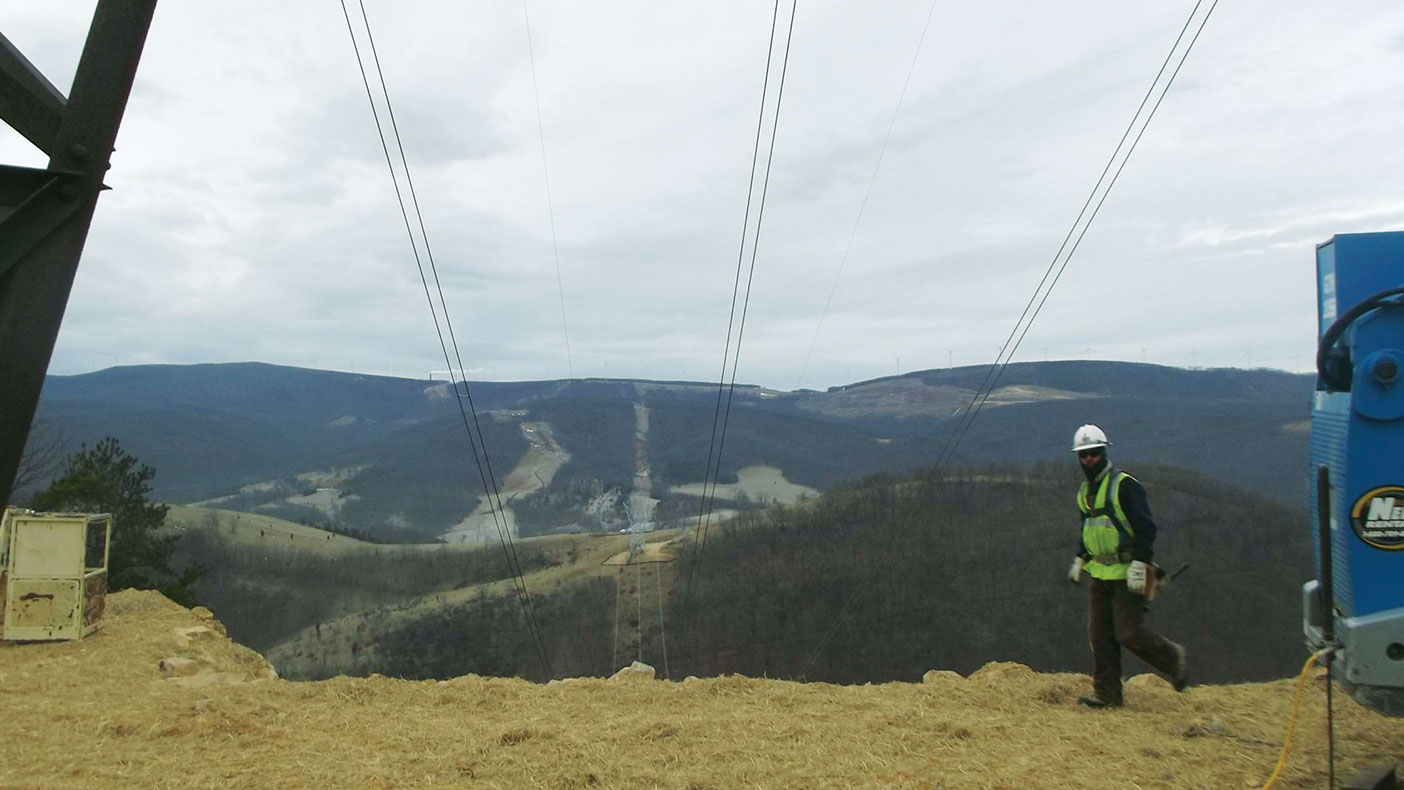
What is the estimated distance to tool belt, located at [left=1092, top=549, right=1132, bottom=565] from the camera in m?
6.77

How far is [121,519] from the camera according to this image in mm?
27625

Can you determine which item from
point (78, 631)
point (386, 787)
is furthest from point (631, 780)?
point (78, 631)

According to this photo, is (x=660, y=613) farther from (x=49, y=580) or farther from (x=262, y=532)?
(x=262, y=532)

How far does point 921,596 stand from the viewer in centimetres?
2809

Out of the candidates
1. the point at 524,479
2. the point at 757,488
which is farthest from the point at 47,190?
the point at 524,479

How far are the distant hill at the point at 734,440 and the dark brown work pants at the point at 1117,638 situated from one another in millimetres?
24137

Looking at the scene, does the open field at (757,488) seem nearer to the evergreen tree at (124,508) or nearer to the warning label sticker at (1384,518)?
the evergreen tree at (124,508)

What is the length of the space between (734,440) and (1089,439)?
4973 cm

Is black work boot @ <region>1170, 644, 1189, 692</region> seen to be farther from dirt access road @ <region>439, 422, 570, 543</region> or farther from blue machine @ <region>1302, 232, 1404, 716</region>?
dirt access road @ <region>439, 422, 570, 543</region>

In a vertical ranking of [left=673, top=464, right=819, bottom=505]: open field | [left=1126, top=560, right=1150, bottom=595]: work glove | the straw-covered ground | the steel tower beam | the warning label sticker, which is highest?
the steel tower beam

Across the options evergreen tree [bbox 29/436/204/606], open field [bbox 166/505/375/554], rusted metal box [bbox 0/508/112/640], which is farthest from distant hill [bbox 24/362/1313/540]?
rusted metal box [bbox 0/508/112/640]

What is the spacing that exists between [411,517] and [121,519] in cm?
3465

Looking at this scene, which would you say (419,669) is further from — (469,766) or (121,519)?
(469,766)

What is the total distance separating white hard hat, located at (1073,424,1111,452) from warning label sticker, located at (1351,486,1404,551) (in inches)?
84.3
